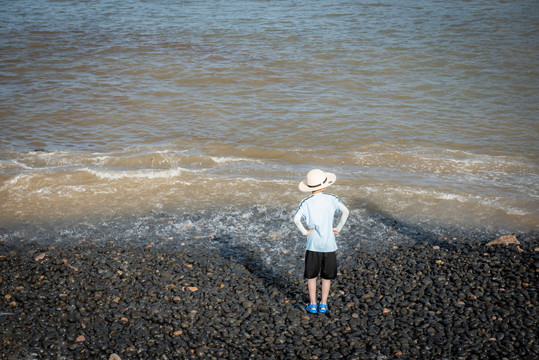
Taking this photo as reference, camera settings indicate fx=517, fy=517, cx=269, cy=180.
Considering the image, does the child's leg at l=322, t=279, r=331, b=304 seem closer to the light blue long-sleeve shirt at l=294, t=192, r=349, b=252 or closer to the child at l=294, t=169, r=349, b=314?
the child at l=294, t=169, r=349, b=314

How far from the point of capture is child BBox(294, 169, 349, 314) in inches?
274

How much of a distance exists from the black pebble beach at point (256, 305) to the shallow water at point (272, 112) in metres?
2.14

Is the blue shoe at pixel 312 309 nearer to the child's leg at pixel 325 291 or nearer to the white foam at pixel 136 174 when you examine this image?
the child's leg at pixel 325 291

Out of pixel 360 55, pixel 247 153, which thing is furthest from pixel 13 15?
pixel 247 153

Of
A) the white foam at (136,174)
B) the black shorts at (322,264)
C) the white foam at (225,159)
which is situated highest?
the black shorts at (322,264)

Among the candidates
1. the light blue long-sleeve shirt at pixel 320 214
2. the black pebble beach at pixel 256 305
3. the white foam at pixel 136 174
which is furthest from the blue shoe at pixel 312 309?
the white foam at pixel 136 174

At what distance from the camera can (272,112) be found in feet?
60.2

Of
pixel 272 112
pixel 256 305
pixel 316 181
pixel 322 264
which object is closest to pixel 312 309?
pixel 322 264

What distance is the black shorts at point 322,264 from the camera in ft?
23.5

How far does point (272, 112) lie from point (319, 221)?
1173 cm

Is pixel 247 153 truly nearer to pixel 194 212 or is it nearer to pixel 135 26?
pixel 194 212

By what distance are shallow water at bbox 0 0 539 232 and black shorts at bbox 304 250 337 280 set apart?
3.99 metres

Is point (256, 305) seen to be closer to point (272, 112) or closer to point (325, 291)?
point (325, 291)

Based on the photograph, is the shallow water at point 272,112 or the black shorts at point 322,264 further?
the shallow water at point 272,112
